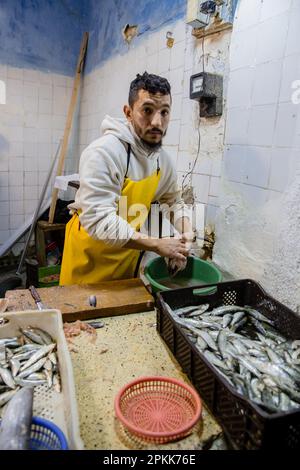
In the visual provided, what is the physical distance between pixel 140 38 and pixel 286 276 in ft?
9.66

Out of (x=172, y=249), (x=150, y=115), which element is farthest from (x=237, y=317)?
(x=150, y=115)

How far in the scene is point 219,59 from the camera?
238 centimetres

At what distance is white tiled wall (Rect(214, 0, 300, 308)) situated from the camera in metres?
1.79

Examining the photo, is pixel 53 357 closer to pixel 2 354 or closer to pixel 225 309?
pixel 2 354

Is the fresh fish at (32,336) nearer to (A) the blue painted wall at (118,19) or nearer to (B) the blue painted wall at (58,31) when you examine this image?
(A) the blue painted wall at (118,19)

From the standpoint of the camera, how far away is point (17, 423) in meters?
1.02

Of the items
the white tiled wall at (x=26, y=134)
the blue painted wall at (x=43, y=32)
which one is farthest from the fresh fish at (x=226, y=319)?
the blue painted wall at (x=43, y=32)

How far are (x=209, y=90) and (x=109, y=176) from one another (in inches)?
41.4

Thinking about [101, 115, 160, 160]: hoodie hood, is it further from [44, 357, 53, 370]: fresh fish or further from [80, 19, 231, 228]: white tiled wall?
[44, 357, 53, 370]: fresh fish

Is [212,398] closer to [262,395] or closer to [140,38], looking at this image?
[262,395]

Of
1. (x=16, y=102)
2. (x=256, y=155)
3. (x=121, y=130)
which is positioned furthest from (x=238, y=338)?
(x=16, y=102)

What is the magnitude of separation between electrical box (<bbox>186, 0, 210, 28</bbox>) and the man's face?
0.82 meters

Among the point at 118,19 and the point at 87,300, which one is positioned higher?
the point at 118,19

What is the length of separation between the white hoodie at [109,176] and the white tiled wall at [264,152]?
629mm
